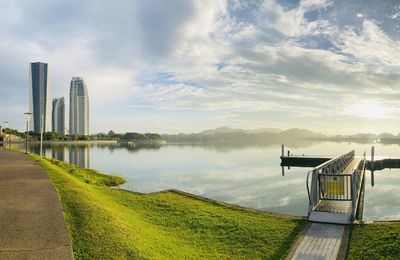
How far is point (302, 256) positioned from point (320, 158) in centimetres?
4505

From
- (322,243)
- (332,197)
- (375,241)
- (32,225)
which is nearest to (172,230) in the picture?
(32,225)

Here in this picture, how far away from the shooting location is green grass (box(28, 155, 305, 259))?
26.9 feet

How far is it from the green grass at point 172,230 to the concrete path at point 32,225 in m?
0.32

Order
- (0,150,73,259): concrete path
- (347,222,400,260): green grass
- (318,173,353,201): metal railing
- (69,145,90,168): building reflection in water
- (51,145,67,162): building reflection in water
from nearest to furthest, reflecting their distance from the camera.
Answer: (0,150,73,259): concrete path < (347,222,400,260): green grass < (318,173,353,201): metal railing < (69,145,90,168): building reflection in water < (51,145,67,162): building reflection in water

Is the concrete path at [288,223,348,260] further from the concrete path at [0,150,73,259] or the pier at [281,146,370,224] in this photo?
the concrete path at [0,150,73,259]

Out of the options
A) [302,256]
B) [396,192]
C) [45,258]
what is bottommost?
[396,192]

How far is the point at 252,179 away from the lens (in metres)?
33.4

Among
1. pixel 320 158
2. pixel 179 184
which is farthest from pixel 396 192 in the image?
pixel 320 158

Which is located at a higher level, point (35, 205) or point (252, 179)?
point (35, 205)

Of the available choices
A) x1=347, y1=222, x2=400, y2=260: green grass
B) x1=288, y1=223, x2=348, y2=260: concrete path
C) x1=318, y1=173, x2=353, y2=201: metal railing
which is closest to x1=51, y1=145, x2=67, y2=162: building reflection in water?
x1=318, y1=173, x2=353, y2=201: metal railing

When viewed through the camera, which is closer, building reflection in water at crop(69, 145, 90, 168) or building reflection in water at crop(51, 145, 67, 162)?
building reflection in water at crop(69, 145, 90, 168)

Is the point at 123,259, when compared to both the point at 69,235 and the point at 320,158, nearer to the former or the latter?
the point at 69,235

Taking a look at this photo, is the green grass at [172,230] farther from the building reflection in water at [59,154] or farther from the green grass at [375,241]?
the building reflection in water at [59,154]

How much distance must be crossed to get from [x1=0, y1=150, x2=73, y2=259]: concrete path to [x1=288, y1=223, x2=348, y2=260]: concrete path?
6037 mm
